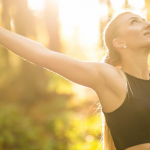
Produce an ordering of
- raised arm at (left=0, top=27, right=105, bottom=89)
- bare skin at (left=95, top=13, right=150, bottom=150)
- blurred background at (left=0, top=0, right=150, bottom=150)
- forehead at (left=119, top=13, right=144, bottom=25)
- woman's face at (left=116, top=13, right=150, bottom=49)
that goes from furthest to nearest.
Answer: blurred background at (left=0, top=0, right=150, bottom=150)
forehead at (left=119, top=13, right=144, bottom=25)
woman's face at (left=116, top=13, right=150, bottom=49)
bare skin at (left=95, top=13, right=150, bottom=150)
raised arm at (left=0, top=27, right=105, bottom=89)

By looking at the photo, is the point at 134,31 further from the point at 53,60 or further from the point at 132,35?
the point at 53,60

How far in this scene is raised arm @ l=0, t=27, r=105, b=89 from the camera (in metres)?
2.00

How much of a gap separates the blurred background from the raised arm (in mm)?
3177

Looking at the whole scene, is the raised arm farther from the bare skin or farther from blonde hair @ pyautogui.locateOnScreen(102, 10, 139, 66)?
blonde hair @ pyautogui.locateOnScreen(102, 10, 139, 66)

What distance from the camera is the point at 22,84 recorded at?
1158 centimetres

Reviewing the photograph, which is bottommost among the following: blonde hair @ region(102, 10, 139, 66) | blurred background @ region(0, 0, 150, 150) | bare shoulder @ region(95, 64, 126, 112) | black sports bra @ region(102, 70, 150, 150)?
blurred background @ region(0, 0, 150, 150)

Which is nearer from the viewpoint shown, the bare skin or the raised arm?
the raised arm

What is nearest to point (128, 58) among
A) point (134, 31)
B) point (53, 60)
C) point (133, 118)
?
point (134, 31)

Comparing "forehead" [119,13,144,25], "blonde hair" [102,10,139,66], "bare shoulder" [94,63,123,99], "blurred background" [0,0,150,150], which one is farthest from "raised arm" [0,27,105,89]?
"blurred background" [0,0,150,150]

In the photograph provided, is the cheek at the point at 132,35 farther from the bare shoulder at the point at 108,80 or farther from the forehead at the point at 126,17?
the bare shoulder at the point at 108,80

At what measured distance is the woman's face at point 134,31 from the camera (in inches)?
87.4

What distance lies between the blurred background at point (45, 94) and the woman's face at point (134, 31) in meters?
2.70

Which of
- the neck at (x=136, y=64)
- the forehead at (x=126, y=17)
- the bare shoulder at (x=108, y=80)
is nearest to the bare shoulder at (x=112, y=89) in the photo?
the bare shoulder at (x=108, y=80)

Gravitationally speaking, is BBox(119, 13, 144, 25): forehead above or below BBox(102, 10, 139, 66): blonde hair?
above
